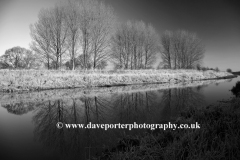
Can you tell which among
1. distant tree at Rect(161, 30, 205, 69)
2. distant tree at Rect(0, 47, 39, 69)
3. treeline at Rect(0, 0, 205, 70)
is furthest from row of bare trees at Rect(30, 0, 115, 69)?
distant tree at Rect(161, 30, 205, 69)

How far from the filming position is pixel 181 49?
3903 cm

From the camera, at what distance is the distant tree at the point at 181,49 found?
3741 cm

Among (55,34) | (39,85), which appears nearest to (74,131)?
(39,85)

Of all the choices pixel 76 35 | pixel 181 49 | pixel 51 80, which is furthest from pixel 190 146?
pixel 181 49

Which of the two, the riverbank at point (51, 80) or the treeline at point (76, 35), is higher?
the treeline at point (76, 35)

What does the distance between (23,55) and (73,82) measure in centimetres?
Result: 2538

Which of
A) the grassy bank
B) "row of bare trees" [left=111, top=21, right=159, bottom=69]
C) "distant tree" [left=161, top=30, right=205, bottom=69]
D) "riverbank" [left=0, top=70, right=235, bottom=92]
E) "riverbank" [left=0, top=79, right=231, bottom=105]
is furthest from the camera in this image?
"distant tree" [left=161, top=30, right=205, bottom=69]

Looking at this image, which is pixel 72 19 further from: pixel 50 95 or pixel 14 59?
pixel 14 59

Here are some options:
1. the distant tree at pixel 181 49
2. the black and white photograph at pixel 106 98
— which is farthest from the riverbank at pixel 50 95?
the distant tree at pixel 181 49

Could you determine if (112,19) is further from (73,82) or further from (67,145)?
(67,145)

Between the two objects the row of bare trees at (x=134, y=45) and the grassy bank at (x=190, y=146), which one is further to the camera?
the row of bare trees at (x=134, y=45)

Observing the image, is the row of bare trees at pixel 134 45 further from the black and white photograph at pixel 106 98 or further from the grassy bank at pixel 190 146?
the grassy bank at pixel 190 146

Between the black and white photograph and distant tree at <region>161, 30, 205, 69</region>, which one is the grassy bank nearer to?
the black and white photograph

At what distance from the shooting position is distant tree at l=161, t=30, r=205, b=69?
3741 centimetres
